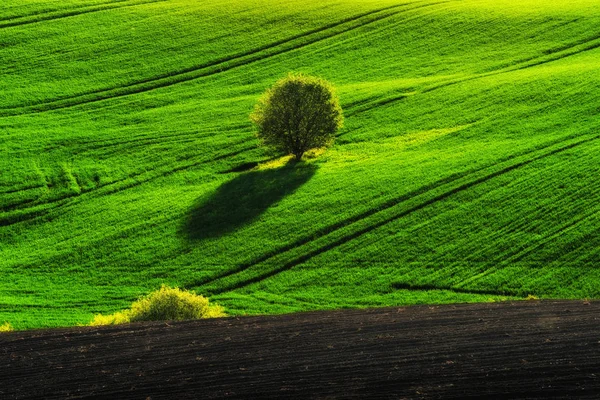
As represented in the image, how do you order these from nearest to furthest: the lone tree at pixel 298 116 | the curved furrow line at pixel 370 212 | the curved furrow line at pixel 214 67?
the curved furrow line at pixel 370 212 → the lone tree at pixel 298 116 → the curved furrow line at pixel 214 67

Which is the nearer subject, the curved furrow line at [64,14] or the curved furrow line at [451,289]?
the curved furrow line at [451,289]

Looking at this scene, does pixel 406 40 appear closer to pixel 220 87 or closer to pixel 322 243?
pixel 220 87

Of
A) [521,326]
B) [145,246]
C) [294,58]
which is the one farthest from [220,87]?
[521,326]

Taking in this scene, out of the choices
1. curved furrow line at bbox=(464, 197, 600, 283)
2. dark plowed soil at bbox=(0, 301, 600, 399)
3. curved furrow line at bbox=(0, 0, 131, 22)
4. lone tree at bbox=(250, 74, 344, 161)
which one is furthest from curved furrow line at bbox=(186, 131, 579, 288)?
curved furrow line at bbox=(0, 0, 131, 22)

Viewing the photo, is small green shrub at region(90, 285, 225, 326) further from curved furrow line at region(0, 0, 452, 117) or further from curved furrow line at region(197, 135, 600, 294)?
curved furrow line at region(0, 0, 452, 117)

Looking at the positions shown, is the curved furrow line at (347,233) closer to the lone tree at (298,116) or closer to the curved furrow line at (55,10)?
the lone tree at (298,116)

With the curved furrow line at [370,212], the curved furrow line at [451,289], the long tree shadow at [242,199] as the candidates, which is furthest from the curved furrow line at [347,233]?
the curved furrow line at [451,289]
